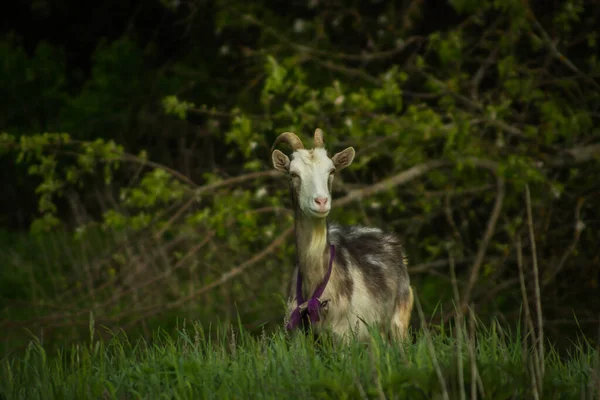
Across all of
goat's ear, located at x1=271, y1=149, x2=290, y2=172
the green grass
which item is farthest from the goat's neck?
the green grass

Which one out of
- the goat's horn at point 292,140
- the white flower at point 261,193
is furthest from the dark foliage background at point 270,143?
the goat's horn at point 292,140

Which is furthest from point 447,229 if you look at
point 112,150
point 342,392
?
point 342,392

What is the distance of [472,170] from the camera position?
952 cm

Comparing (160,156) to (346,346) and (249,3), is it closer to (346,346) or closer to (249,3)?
(249,3)

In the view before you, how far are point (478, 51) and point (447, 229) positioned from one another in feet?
7.93

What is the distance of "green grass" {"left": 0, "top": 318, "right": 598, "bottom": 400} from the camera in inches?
170

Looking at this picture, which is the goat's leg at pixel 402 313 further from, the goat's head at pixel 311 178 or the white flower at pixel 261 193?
the white flower at pixel 261 193

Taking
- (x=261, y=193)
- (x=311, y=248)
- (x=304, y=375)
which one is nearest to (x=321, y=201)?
(x=311, y=248)

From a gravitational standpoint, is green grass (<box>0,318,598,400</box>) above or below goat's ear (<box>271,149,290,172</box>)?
below

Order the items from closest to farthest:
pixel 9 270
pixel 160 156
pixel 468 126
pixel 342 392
→ 1. pixel 342 392
2. pixel 468 126
3. pixel 9 270
4. pixel 160 156

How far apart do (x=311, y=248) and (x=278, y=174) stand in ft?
8.70

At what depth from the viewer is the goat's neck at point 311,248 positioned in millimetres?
6066

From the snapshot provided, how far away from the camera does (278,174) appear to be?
8680mm

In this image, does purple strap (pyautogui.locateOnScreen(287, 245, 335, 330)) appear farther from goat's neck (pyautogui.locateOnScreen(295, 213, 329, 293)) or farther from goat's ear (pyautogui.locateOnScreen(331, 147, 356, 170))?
goat's ear (pyautogui.locateOnScreen(331, 147, 356, 170))
